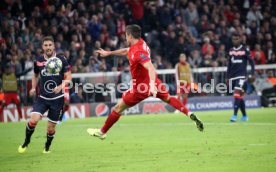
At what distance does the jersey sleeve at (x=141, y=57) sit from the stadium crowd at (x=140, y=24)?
11584 mm

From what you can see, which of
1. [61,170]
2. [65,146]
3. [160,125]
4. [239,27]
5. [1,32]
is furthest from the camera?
[239,27]

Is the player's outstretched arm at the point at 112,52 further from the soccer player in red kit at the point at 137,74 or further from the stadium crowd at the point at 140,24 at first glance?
the stadium crowd at the point at 140,24

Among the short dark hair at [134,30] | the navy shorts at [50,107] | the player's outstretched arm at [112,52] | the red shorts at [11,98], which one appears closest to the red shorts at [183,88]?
the red shorts at [11,98]

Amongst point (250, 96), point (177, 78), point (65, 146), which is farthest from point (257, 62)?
point (65, 146)

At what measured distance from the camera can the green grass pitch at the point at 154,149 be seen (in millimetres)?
11174

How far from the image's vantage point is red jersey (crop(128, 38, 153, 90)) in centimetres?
1352

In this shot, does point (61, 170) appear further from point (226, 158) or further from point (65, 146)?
point (65, 146)

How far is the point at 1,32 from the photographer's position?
84.1 feet

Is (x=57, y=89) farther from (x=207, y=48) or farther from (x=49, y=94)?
(x=207, y=48)

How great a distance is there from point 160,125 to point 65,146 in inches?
220

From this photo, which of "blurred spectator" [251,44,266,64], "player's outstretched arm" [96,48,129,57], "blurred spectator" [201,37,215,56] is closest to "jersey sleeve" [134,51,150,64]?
"player's outstretched arm" [96,48,129,57]

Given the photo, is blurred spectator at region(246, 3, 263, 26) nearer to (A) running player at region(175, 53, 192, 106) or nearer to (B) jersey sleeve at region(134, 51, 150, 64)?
(A) running player at region(175, 53, 192, 106)

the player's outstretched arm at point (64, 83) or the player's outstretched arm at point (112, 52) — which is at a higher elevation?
the player's outstretched arm at point (112, 52)

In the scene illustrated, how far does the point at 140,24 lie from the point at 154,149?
52.9ft
